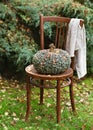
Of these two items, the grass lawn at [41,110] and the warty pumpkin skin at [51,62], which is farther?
the grass lawn at [41,110]

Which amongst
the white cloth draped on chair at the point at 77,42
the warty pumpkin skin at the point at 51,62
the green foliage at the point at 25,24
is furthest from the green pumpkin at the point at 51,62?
the green foliage at the point at 25,24

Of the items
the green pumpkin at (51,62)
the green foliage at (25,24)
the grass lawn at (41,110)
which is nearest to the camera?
the green pumpkin at (51,62)

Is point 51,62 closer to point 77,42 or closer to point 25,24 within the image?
point 77,42

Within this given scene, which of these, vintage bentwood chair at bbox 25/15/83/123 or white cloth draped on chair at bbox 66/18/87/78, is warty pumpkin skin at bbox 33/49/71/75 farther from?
white cloth draped on chair at bbox 66/18/87/78

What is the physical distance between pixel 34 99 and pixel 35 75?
0.87 m

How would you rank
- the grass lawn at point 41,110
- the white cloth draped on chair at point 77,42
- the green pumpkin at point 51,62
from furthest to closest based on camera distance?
the white cloth draped on chair at point 77,42, the grass lawn at point 41,110, the green pumpkin at point 51,62

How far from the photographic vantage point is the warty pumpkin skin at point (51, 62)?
3.55 m

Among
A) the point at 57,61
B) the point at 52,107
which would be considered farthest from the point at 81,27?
the point at 52,107

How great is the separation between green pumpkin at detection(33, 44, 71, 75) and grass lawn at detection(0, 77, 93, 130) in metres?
0.60

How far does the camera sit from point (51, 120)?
3809mm

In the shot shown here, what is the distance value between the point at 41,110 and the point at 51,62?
78 centimetres

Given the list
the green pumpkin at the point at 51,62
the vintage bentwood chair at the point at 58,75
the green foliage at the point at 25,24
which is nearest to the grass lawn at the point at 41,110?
the vintage bentwood chair at the point at 58,75

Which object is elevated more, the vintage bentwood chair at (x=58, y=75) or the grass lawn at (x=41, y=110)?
the vintage bentwood chair at (x=58, y=75)

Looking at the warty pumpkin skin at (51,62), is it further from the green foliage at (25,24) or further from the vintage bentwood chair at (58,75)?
the green foliage at (25,24)
